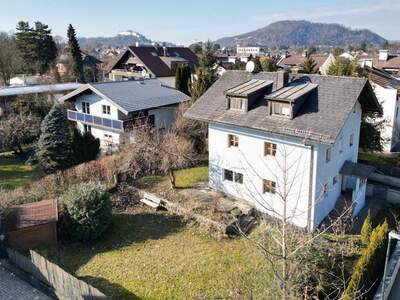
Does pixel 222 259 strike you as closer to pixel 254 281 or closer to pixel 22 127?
pixel 254 281

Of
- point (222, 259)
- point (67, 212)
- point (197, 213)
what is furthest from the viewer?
point (197, 213)

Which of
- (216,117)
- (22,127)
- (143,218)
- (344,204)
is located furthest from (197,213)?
(22,127)

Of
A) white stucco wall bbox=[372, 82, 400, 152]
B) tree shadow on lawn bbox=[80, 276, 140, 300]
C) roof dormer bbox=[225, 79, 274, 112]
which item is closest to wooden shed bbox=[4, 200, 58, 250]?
tree shadow on lawn bbox=[80, 276, 140, 300]

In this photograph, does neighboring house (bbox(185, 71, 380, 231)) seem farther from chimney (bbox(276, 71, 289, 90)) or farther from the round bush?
the round bush

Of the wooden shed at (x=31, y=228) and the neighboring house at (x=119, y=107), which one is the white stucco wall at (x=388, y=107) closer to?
the neighboring house at (x=119, y=107)

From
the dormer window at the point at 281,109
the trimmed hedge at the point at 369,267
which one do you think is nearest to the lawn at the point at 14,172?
the dormer window at the point at 281,109

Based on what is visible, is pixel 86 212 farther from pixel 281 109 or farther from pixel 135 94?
pixel 135 94
